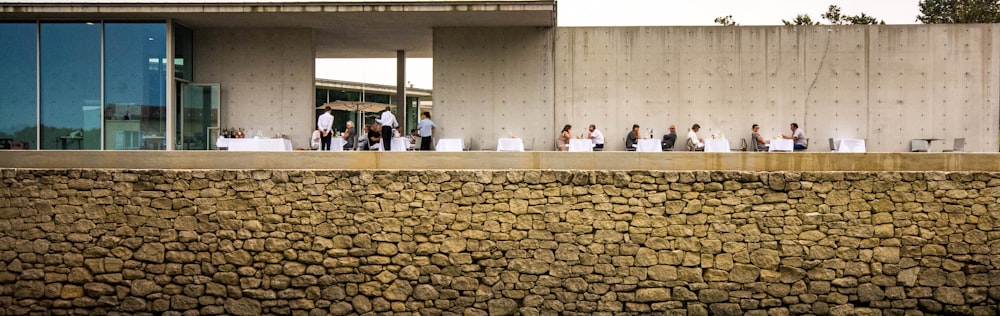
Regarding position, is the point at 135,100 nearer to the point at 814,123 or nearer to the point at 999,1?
the point at 814,123

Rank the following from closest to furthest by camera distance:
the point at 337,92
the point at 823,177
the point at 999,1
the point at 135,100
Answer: the point at 823,177 < the point at 135,100 < the point at 337,92 < the point at 999,1

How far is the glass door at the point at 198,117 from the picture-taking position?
2052 cm

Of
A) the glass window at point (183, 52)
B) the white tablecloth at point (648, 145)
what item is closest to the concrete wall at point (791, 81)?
the white tablecloth at point (648, 145)

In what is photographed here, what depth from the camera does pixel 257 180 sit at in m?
13.9

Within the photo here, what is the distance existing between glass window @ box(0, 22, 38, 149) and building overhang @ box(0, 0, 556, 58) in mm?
421

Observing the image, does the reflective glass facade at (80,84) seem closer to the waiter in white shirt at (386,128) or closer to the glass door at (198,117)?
the glass door at (198,117)

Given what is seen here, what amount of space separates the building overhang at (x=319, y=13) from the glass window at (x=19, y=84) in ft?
1.38

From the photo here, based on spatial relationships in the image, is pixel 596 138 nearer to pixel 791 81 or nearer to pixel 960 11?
pixel 791 81

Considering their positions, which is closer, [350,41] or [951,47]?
[951,47]

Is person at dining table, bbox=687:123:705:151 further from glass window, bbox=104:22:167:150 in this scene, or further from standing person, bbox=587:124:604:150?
glass window, bbox=104:22:167:150

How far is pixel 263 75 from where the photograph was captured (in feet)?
69.6

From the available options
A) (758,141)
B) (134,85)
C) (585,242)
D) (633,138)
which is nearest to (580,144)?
(633,138)

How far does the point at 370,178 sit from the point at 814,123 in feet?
38.4

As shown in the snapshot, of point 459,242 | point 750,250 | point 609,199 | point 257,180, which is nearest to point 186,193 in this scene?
point 257,180
